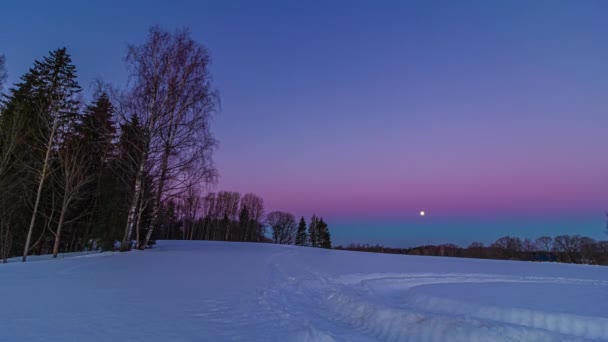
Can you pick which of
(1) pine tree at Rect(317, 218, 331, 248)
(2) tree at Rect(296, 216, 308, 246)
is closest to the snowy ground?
(1) pine tree at Rect(317, 218, 331, 248)

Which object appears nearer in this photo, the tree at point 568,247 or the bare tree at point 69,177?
the bare tree at point 69,177

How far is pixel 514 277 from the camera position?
38.8 feet

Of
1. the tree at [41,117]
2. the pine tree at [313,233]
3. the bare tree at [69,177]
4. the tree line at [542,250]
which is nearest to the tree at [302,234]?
the pine tree at [313,233]

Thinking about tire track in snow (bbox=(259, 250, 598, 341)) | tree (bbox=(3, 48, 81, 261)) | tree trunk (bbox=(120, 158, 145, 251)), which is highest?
tree (bbox=(3, 48, 81, 261))

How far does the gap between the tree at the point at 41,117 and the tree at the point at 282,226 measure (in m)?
54.5

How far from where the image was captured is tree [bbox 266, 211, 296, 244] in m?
70.8

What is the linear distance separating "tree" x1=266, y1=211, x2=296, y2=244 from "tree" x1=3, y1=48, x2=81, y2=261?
54499mm

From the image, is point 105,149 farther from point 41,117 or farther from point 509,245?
point 509,245

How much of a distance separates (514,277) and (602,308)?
251 inches

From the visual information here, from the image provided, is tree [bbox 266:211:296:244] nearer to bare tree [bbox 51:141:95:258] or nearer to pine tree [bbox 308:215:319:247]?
pine tree [bbox 308:215:319:247]

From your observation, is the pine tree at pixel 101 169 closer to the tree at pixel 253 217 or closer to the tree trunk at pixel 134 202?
the tree trunk at pixel 134 202

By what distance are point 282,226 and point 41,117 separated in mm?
60913

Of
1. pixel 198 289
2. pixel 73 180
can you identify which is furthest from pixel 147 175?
pixel 198 289

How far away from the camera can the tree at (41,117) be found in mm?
12864
